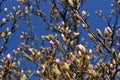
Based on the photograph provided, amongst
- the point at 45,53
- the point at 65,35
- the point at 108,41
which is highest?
the point at 45,53

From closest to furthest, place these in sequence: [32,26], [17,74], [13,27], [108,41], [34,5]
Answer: [108,41] → [13,27] → [17,74] → [34,5] → [32,26]

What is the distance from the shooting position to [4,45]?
6.74 meters

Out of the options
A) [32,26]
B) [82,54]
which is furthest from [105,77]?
[32,26]

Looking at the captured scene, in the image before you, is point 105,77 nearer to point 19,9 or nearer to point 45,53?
point 45,53

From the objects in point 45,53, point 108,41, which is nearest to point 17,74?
point 45,53

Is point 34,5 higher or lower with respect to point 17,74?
higher

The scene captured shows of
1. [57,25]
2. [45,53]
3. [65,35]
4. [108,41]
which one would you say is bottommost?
[108,41]

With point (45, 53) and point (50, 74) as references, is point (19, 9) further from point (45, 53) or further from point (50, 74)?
point (50, 74)

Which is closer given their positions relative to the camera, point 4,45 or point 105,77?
point 105,77

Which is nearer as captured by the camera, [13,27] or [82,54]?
[82,54]

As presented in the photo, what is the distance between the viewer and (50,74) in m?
4.28

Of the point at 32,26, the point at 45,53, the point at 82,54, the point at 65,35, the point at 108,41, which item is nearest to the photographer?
the point at 82,54

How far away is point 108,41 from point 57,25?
4.68 m

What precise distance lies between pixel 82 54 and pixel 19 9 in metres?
4.75
